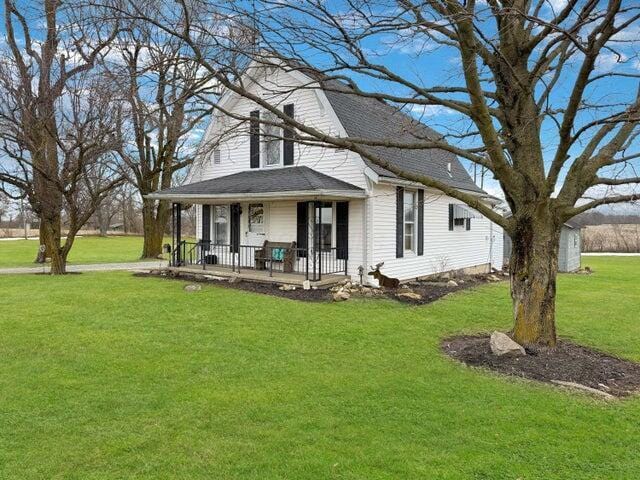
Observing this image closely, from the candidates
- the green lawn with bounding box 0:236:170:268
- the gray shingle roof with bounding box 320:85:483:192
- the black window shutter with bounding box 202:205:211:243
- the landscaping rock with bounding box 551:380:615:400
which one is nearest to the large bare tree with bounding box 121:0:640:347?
the landscaping rock with bounding box 551:380:615:400

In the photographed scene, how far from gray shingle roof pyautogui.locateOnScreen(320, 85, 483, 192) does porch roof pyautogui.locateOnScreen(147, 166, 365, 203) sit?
1.23 metres

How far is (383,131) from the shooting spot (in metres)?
14.1

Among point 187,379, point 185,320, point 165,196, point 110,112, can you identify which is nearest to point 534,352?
point 187,379

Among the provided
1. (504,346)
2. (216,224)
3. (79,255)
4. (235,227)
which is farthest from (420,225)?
(79,255)

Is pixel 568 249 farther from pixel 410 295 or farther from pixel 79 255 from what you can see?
pixel 79 255

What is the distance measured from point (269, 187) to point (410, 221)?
14.4 ft

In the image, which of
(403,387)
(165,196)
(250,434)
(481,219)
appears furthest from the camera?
(481,219)

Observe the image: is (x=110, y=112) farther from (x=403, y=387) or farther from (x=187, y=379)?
(x=403, y=387)

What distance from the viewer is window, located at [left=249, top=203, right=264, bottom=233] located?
14.0m

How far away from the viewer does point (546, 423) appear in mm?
4086

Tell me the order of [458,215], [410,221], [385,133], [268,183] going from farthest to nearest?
[458,215] → [385,133] → [410,221] → [268,183]

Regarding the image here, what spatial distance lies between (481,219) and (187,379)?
48.7ft

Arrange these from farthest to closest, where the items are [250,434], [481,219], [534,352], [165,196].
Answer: [481,219] < [165,196] < [534,352] < [250,434]

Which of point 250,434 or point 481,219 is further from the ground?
point 481,219
